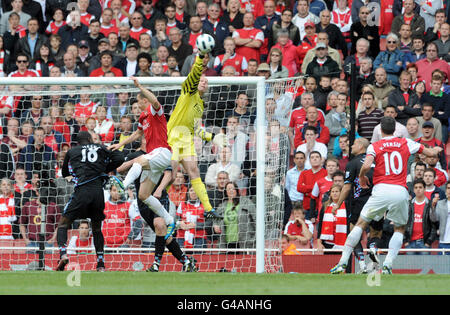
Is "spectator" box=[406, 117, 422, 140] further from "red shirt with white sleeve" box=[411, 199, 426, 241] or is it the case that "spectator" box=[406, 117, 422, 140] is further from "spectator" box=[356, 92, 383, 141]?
"red shirt with white sleeve" box=[411, 199, 426, 241]

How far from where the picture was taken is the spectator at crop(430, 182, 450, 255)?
15055 mm

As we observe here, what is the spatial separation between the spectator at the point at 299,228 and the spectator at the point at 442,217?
6.71 feet

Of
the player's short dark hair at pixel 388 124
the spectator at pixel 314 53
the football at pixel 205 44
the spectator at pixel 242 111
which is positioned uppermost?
the spectator at pixel 314 53

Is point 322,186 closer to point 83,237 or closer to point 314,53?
point 314,53

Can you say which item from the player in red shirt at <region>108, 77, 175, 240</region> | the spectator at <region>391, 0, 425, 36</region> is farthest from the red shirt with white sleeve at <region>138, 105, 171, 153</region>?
the spectator at <region>391, 0, 425, 36</region>

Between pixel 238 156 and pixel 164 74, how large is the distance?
426 cm

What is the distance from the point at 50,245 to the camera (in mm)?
15539

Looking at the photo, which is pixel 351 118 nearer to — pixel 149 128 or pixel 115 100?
pixel 149 128

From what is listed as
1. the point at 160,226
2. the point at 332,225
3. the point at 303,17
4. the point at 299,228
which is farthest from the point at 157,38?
the point at 160,226

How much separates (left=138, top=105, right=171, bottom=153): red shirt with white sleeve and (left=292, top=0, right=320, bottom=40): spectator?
7997 millimetres

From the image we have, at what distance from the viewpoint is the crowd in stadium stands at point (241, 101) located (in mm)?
15156

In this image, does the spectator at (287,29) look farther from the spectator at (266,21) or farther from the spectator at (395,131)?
the spectator at (395,131)

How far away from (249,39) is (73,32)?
14.0 ft

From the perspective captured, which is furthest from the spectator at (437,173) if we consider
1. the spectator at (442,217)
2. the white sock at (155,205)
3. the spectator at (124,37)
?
the spectator at (124,37)
